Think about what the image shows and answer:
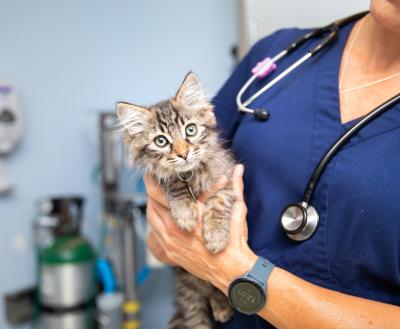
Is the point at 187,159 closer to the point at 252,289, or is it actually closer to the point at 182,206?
the point at 182,206

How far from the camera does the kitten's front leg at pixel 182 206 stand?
88cm

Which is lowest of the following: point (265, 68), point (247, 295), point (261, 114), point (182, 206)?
point (247, 295)

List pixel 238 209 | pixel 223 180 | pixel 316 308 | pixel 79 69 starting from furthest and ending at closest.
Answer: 1. pixel 79 69
2. pixel 223 180
3. pixel 238 209
4. pixel 316 308

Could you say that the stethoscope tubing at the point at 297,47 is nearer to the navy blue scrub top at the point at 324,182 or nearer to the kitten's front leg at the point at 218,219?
the navy blue scrub top at the point at 324,182

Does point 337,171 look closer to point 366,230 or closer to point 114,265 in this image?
point 366,230

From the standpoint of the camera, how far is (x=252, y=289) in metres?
0.72

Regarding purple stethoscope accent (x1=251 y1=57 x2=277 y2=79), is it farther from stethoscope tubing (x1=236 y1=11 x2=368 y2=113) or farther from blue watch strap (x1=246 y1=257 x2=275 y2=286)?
blue watch strap (x1=246 y1=257 x2=275 y2=286)

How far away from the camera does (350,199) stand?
70 cm

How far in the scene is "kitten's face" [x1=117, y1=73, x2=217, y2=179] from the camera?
93cm

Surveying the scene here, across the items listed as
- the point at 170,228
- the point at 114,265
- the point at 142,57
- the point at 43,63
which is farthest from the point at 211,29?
the point at 170,228

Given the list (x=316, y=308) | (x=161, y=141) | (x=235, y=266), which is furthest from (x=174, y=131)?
(x=316, y=308)

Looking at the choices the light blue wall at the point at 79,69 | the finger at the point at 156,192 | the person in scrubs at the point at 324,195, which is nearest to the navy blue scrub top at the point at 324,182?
the person in scrubs at the point at 324,195

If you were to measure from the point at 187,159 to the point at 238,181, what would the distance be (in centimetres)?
14

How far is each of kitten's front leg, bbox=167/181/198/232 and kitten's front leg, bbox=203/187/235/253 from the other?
3cm
